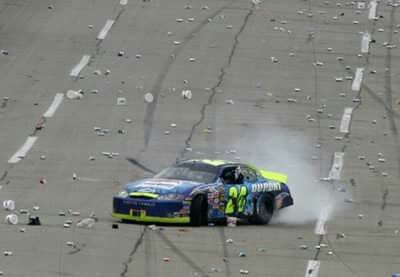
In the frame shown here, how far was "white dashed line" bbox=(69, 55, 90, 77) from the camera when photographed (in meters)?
38.4

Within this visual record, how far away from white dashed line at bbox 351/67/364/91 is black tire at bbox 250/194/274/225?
13.4 m

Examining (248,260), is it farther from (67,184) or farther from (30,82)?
(30,82)

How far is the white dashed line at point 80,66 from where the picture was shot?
126 feet

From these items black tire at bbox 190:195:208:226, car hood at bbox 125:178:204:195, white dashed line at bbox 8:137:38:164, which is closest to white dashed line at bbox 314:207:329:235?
black tire at bbox 190:195:208:226

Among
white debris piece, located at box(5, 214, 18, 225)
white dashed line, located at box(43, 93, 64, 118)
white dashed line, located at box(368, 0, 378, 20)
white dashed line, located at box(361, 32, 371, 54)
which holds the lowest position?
white dashed line, located at box(43, 93, 64, 118)

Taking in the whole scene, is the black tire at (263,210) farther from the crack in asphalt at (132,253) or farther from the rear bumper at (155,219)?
the crack in asphalt at (132,253)

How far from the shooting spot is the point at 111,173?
95.3 feet

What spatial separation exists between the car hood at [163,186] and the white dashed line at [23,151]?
20.6 ft

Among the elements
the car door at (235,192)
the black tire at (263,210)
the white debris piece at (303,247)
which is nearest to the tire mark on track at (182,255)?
the white debris piece at (303,247)

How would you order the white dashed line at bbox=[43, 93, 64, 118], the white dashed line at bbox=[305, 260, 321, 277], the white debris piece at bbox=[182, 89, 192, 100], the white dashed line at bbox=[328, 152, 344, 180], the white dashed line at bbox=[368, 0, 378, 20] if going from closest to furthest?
1. the white dashed line at bbox=[305, 260, 321, 277]
2. the white dashed line at bbox=[328, 152, 344, 180]
3. the white dashed line at bbox=[43, 93, 64, 118]
4. the white debris piece at bbox=[182, 89, 192, 100]
5. the white dashed line at bbox=[368, 0, 378, 20]

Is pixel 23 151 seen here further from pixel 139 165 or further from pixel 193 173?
pixel 193 173

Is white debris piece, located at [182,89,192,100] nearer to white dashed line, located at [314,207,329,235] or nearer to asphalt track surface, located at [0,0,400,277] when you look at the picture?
asphalt track surface, located at [0,0,400,277]

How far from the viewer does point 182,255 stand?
67.0 feet

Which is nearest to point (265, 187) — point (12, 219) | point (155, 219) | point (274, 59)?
→ point (155, 219)
